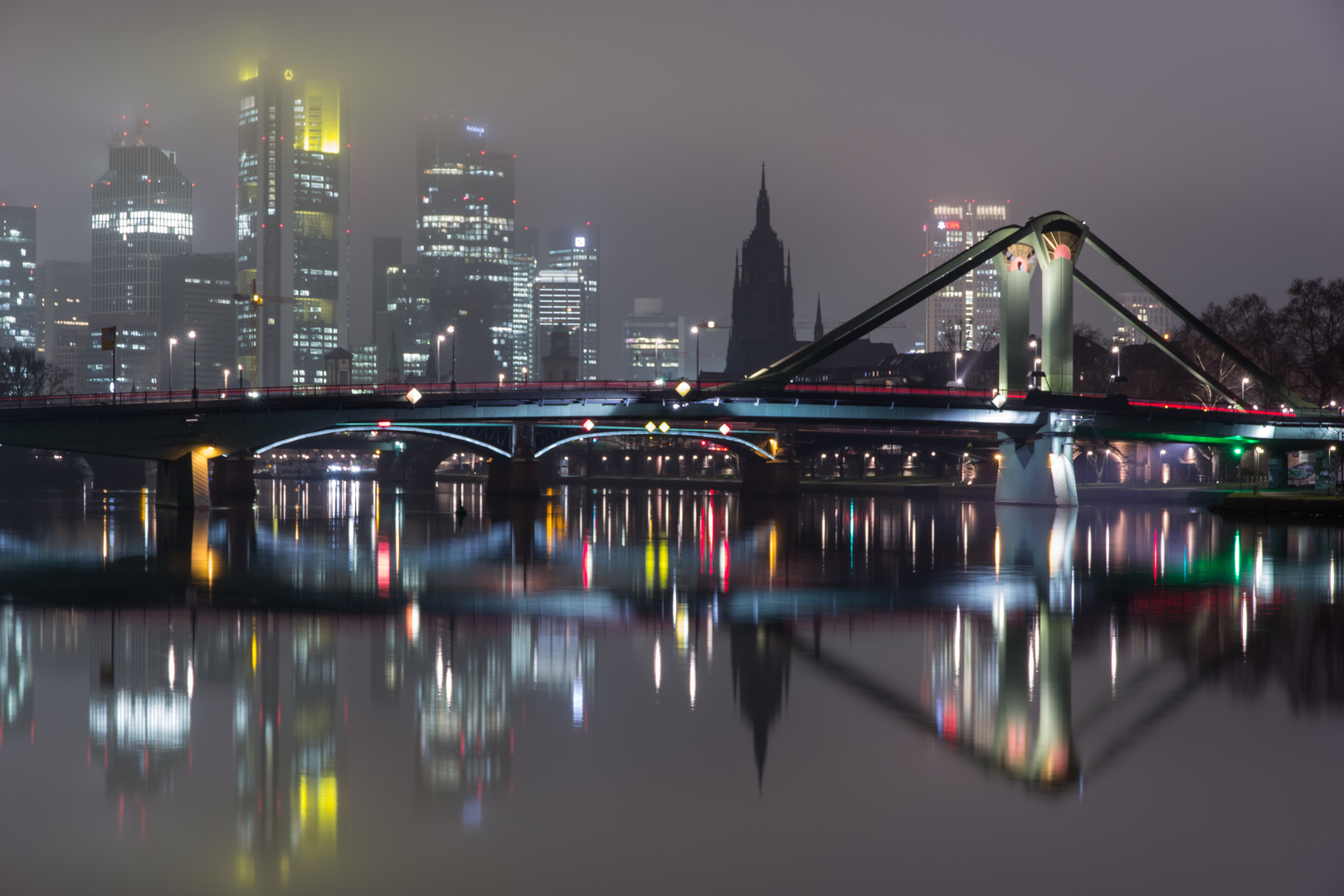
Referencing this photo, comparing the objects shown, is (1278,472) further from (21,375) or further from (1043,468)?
(21,375)

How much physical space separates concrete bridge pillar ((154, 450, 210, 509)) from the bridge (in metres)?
0.10

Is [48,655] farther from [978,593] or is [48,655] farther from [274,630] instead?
[978,593]

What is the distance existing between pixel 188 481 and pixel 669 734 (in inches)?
2627

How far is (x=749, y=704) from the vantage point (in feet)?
59.1

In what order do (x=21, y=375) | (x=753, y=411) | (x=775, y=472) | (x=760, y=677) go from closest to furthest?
1. (x=760, y=677)
2. (x=753, y=411)
3. (x=775, y=472)
4. (x=21, y=375)

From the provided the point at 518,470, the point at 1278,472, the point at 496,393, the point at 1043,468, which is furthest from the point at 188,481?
the point at 1278,472

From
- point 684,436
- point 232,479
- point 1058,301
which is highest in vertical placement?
point 1058,301

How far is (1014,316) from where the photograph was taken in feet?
311

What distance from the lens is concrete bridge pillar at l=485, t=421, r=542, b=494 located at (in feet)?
342

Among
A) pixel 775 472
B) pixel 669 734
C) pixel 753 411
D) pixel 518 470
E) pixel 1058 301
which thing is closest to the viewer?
pixel 669 734

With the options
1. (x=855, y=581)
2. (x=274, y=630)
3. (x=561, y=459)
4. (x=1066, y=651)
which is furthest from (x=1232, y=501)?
(x=561, y=459)

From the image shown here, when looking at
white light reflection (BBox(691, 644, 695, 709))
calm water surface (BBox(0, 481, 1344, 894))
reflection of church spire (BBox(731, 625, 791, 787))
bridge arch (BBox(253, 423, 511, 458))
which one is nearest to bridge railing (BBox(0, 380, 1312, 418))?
bridge arch (BBox(253, 423, 511, 458))

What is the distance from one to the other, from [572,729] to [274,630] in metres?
10.6

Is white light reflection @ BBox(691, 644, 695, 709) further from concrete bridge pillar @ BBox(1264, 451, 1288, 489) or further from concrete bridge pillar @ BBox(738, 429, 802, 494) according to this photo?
concrete bridge pillar @ BBox(738, 429, 802, 494)
